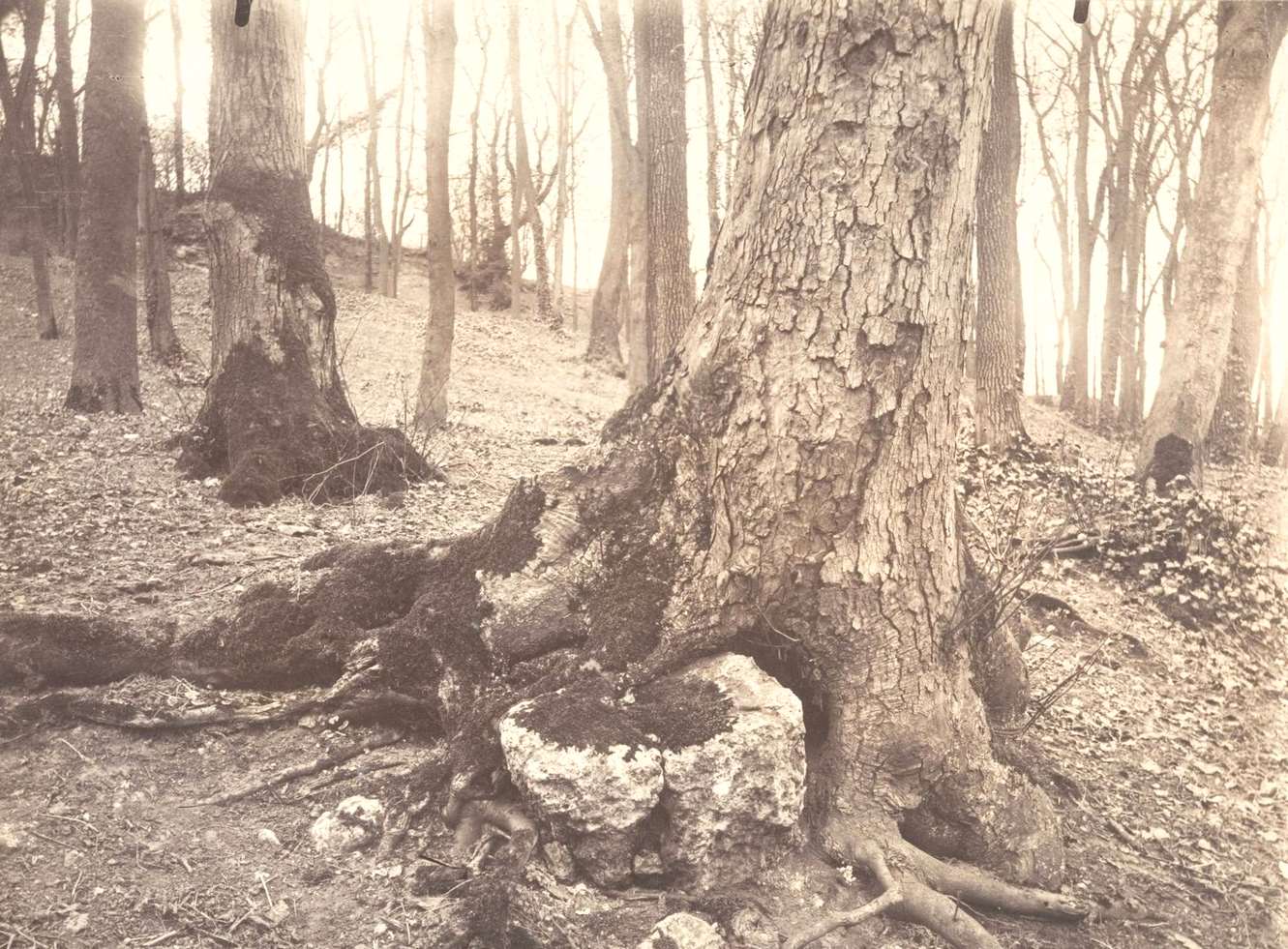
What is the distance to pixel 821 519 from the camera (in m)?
3.28

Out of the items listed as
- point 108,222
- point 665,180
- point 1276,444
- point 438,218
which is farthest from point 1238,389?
point 108,222

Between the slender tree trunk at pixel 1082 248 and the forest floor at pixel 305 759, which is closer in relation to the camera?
the forest floor at pixel 305 759

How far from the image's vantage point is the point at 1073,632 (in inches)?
251

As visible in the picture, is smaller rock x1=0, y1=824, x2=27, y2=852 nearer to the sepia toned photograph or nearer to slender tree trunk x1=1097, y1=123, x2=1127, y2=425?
the sepia toned photograph

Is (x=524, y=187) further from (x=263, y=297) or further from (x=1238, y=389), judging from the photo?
(x=263, y=297)

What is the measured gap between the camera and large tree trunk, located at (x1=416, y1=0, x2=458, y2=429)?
10.3 metres

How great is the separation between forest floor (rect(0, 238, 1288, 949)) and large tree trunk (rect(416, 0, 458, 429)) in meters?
1.74

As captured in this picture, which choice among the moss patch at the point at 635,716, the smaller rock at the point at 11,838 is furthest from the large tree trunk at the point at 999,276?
the smaller rock at the point at 11,838

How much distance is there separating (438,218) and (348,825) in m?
8.17

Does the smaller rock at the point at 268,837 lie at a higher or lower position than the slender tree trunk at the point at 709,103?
lower

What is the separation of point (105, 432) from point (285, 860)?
6069mm

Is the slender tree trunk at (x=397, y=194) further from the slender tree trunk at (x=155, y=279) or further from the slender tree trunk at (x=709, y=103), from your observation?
the slender tree trunk at (x=155, y=279)

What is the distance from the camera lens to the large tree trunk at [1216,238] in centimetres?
832

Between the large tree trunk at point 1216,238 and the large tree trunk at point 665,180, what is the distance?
15.5 ft
